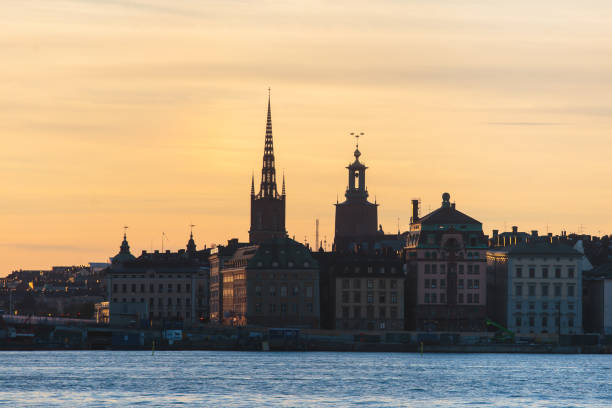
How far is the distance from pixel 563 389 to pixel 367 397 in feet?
61.4

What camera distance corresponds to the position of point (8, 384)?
148 m

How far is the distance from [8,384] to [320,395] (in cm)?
2463

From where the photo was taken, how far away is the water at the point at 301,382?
13462 cm

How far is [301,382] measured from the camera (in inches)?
6004

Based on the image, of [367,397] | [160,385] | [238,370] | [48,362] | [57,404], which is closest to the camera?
[57,404]

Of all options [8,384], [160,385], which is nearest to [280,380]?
Result: [160,385]

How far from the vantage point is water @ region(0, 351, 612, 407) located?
442 feet

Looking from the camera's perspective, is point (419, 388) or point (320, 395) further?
point (419, 388)

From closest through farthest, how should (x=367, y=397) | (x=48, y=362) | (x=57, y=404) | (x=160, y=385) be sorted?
1. (x=57, y=404)
2. (x=367, y=397)
3. (x=160, y=385)
4. (x=48, y=362)

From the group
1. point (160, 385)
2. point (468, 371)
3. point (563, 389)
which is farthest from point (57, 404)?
point (468, 371)

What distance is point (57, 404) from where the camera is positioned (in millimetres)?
129375

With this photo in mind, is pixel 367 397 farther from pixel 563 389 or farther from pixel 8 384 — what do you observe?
pixel 8 384

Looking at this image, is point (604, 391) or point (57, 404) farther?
point (604, 391)

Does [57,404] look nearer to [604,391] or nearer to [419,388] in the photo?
[419,388]
